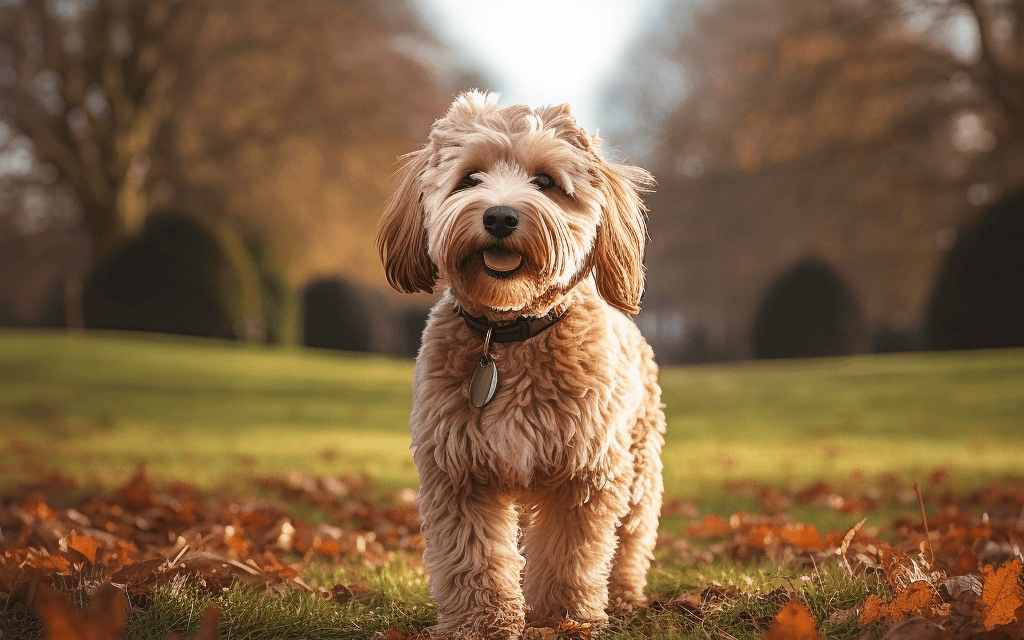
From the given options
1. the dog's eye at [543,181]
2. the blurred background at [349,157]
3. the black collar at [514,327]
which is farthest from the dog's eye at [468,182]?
the blurred background at [349,157]

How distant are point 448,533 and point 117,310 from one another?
1651 cm

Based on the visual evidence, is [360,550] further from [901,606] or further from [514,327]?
[901,606]

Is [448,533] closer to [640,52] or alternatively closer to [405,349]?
[405,349]

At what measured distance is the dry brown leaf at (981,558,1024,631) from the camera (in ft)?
8.80

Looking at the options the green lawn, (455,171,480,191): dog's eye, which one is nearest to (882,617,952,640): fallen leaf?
(455,171,480,191): dog's eye

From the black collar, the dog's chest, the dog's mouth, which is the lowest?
the dog's chest

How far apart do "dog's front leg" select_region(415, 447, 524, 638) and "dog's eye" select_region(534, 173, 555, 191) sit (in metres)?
1.14

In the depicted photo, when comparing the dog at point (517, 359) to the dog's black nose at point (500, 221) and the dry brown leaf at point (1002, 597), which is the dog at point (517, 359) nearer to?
the dog's black nose at point (500, 221)

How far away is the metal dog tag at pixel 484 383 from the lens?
321 cm

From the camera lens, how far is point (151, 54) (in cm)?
2041

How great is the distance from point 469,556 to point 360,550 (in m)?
2.08

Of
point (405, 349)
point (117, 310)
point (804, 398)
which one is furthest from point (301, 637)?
point (405, 349)

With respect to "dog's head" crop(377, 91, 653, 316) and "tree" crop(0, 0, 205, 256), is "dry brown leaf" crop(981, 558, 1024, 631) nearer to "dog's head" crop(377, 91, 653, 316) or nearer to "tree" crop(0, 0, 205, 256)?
"dog's head" crop(377, 91, 653, 316)

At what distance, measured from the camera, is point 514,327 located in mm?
3340
